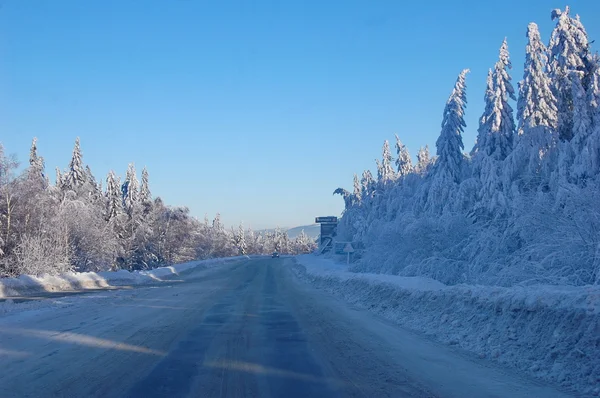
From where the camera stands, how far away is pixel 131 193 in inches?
2874

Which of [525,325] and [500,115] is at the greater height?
[500,115]

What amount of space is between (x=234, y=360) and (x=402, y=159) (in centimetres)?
6065

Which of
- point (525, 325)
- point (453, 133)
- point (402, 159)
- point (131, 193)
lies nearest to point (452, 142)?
point (453, 133)

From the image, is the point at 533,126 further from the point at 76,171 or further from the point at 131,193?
the point at 131,193

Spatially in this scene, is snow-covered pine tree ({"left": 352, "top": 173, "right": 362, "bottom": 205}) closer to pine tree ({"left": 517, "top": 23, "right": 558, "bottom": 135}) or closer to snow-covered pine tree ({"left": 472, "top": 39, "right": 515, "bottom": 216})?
snow-covered pine tree ({"left": 472, "top": 39, "right": 515, "bottom": 216})

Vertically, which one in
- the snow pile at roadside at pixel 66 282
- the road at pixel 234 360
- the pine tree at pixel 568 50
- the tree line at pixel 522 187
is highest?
the pine tree at pixel 568 50

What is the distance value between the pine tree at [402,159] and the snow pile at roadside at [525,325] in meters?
52.2

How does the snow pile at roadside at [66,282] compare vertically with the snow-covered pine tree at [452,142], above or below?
below

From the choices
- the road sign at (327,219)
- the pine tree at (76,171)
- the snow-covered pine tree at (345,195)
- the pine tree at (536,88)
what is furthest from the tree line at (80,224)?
the pine tree at (536,88)

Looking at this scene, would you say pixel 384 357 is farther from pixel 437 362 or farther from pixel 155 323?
pixel 155 323

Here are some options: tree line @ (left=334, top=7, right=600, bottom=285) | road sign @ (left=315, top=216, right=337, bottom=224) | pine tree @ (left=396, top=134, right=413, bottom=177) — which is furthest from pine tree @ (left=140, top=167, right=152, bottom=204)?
tree line @ (left=334, top=7, right=600, bottom=285)

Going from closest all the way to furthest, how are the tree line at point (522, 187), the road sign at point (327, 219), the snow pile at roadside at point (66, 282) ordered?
the tree line at point (522, 187)
the snow pile at roadside at point (66, 282)
the road sign at point (327, 219)

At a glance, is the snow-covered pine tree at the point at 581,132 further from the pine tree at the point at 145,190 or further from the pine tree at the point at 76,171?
the pine tree at the point at 145,190

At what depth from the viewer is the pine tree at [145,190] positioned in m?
76.3
